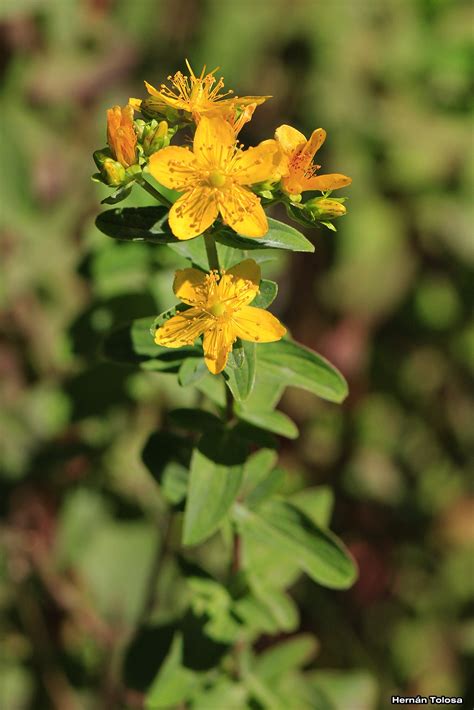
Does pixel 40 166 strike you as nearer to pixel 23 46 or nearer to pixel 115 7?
pixel 23 46

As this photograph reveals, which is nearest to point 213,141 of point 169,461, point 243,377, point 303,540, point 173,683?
point 243,377

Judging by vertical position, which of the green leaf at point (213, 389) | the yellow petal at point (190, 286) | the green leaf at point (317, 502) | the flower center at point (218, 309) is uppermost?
the yellow petal at point (190, 286)

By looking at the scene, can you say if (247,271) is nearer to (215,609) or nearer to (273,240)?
(273,240)

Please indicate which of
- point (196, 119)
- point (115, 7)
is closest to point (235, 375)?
point (196, 119)

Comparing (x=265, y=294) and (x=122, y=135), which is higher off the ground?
(x=122, y=135)

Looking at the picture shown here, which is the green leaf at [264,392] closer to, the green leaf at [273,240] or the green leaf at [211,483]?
the green leaf at [211,483]

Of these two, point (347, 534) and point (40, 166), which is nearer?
point (347, 534)

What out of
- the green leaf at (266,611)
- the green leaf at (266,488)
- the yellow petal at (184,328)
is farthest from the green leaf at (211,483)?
the green leaf at (266,611)
